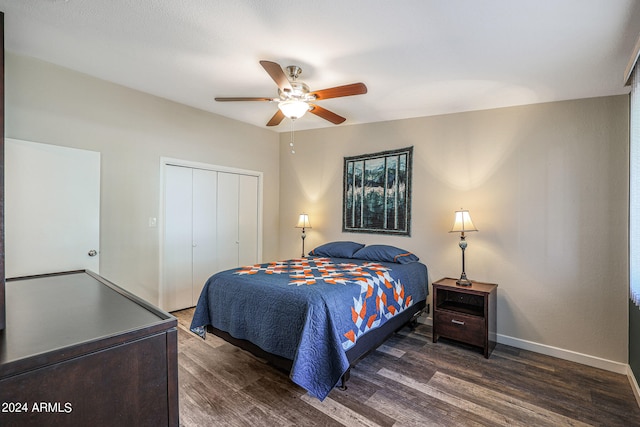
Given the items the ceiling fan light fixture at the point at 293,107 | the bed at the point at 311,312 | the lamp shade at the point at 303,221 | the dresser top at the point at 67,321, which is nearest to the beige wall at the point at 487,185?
the lamp shade at the point at 303,221

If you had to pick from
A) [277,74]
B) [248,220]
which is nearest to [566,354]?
[277,74]

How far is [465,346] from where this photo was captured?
9.95 feet

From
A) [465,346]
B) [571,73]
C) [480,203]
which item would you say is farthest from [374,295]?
[571,73]

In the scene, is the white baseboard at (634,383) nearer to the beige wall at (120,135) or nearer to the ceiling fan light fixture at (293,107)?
the ceiling fan light fixture at (293,107)

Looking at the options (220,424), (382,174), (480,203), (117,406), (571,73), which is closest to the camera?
(117,406)

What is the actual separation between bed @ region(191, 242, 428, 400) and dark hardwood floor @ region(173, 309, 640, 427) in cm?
21

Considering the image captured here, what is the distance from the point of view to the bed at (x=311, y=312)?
2025mm

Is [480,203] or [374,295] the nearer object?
[374,295]

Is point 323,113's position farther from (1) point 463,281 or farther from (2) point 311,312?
(1) point 463,281

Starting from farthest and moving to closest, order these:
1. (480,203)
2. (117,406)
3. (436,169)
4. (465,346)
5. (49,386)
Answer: (436,169) < (480,203) < (465,346) < (117,406) < (49,386)

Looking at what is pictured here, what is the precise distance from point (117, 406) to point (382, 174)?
11.4ft

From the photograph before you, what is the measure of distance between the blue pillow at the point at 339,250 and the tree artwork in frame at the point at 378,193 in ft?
0.93

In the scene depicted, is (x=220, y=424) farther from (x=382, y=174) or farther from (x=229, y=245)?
(x=382, y=174)

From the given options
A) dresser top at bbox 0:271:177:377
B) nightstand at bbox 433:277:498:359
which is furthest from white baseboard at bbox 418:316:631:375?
dresser top at bbox 0:271:177:377
